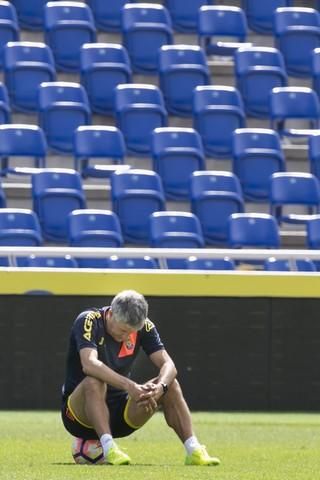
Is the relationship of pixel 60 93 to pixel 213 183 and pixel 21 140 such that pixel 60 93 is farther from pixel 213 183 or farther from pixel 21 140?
pixel 213 183

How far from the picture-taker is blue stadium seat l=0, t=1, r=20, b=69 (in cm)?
1855

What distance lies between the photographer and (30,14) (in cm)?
1922

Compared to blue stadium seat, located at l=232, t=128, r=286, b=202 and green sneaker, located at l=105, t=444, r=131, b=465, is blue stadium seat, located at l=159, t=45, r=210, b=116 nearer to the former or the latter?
blue stadium seat, located at l=232, t=128, r=286, b=202

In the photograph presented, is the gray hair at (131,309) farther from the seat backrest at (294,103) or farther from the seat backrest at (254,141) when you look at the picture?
the seat backrest at (294,103)

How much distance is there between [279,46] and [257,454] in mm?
10839

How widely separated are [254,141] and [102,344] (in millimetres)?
9468

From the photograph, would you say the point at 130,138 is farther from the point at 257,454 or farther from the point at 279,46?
the point at 257,454

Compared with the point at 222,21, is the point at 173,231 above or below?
below

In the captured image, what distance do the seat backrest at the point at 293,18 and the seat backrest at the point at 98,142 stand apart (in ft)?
10.8

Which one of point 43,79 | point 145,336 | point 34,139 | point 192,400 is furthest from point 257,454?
point 43,79

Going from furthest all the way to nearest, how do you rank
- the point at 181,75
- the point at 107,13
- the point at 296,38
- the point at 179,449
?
the point at 296,38 → the point at 107,13 → the point at 181,75 → the point at 179,449

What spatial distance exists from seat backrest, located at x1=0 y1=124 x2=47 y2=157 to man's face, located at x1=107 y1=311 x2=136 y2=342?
8.80 m

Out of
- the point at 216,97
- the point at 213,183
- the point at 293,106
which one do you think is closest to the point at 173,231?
the point at 213,183

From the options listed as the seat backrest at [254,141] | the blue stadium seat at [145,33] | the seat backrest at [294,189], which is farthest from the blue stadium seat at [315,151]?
the blue stadium seat at [145,33]
